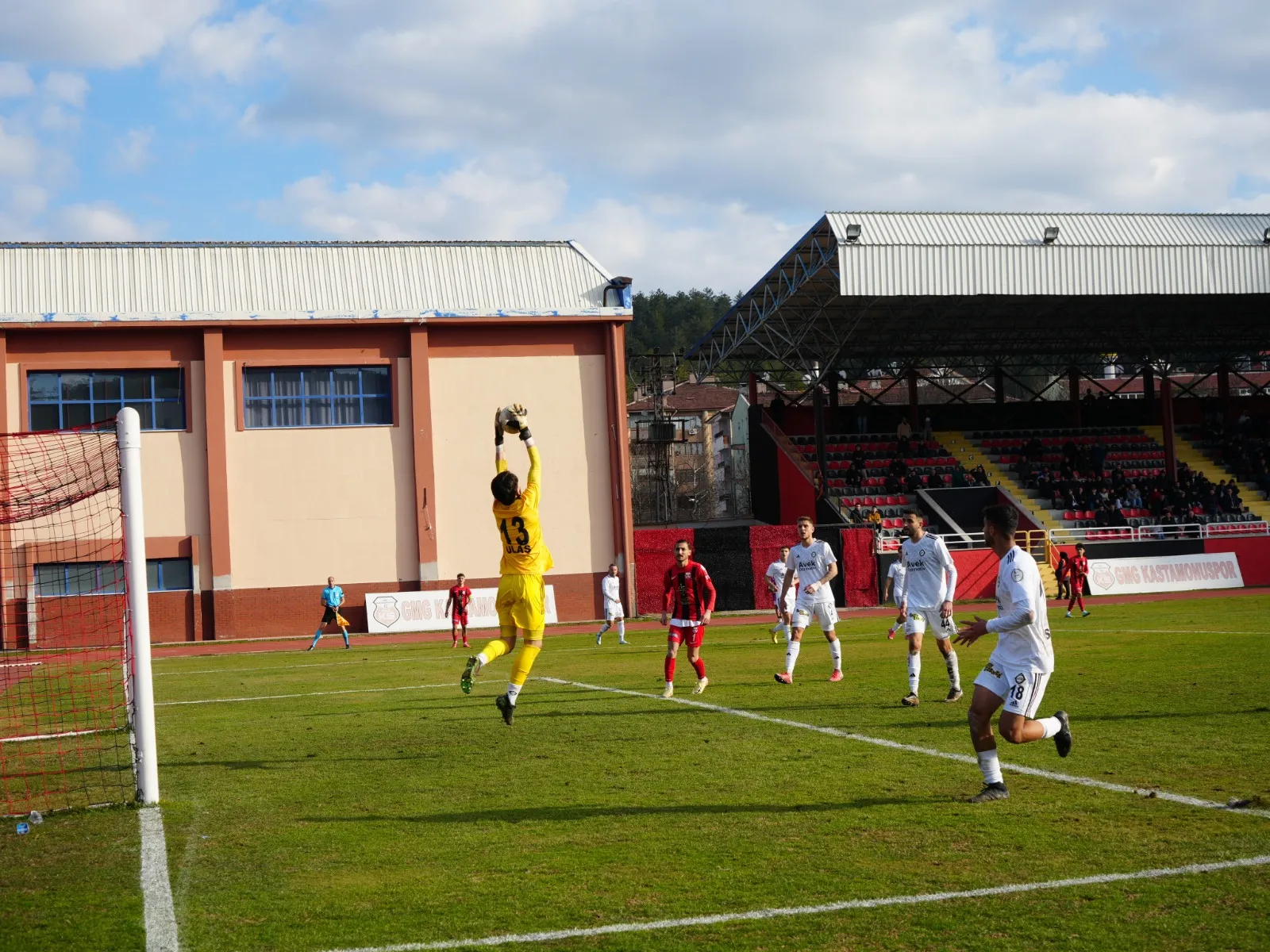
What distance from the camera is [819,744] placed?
423 inches

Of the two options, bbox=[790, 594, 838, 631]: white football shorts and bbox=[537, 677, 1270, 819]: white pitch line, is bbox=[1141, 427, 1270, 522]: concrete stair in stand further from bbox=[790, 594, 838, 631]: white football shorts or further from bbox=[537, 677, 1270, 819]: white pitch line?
bbox=[537, 677, 1270, 819]: white pitch line

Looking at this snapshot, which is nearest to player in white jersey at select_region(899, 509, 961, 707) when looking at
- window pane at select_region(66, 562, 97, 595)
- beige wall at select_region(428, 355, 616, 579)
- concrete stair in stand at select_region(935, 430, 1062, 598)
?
beige wall at select_region(428, 355, 616, 579)

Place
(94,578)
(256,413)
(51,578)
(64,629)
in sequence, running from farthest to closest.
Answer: (256,413) < (51,578) < (94,578) < (64,629)

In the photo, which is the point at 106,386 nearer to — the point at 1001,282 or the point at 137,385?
the point at 137,385

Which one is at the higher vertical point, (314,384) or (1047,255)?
(1047,255)

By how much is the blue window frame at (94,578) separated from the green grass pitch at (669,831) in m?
23.7

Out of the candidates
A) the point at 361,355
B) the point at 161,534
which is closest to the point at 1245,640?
the point at 361,355

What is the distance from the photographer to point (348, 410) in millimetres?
39312

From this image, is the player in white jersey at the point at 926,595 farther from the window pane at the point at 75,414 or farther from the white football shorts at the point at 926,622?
the window pane at the point at 75,414

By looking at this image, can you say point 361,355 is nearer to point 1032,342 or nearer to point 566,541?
point 566,541

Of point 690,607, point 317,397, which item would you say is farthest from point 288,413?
point 690,607

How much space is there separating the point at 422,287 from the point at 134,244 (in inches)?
360

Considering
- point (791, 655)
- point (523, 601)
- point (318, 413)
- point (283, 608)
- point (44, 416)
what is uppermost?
point (44, 416)

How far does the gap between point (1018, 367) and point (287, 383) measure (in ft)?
112
